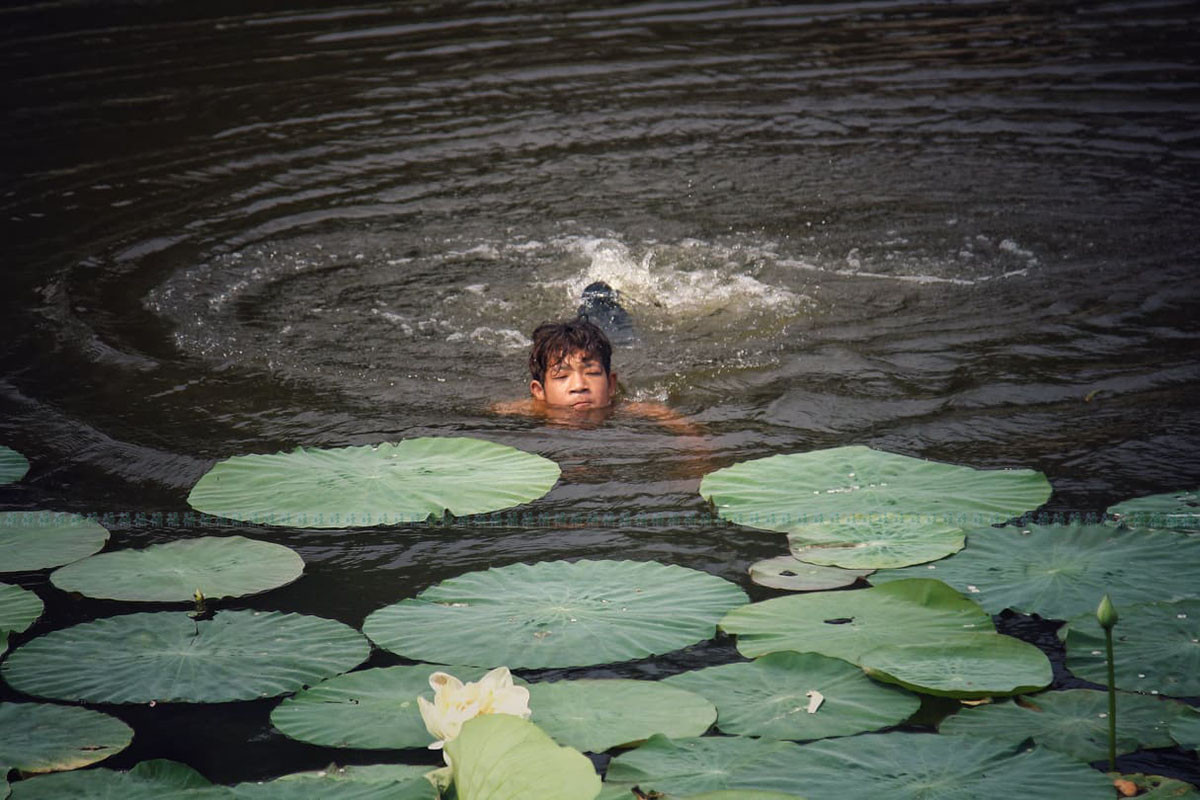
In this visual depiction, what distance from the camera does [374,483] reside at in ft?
11.9

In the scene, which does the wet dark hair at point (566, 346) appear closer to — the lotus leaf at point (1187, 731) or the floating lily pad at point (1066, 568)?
the floating lily pad at point (1066, 568)

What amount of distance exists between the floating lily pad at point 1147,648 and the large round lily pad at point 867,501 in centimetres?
46

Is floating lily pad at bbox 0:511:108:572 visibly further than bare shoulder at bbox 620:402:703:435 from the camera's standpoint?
No

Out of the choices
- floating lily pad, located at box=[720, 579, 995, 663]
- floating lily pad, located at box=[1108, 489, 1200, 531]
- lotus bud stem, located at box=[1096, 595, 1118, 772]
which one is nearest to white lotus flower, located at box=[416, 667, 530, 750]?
floating lily pad, located at box=[720, 579, 995, 663]

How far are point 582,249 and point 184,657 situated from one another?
409 centimetres

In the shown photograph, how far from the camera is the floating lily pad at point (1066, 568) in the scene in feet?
9.47

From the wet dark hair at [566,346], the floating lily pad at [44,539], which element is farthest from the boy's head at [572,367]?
the floating lily pad at [44,539]

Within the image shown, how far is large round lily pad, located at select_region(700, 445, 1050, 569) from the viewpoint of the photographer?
320cm

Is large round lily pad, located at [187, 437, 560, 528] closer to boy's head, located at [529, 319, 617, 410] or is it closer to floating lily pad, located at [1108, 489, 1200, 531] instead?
boy's head, located at [529, 319, 617, 410]

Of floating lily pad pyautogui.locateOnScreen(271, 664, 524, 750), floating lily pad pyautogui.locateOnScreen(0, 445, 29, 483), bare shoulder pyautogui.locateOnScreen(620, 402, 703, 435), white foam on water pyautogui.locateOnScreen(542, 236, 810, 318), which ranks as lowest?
bare shoulder pyautogui.locateOnScreen(620, 402, 703, 435)

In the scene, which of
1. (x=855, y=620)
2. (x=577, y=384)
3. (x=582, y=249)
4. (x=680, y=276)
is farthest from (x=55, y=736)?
(x=582, y=249)

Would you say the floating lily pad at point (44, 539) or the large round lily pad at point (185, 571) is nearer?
the large round lily pad at point (185, 571)

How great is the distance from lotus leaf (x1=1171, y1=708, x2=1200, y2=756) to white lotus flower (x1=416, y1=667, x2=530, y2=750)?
1151 millimetres

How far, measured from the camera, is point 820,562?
316 centimetres
